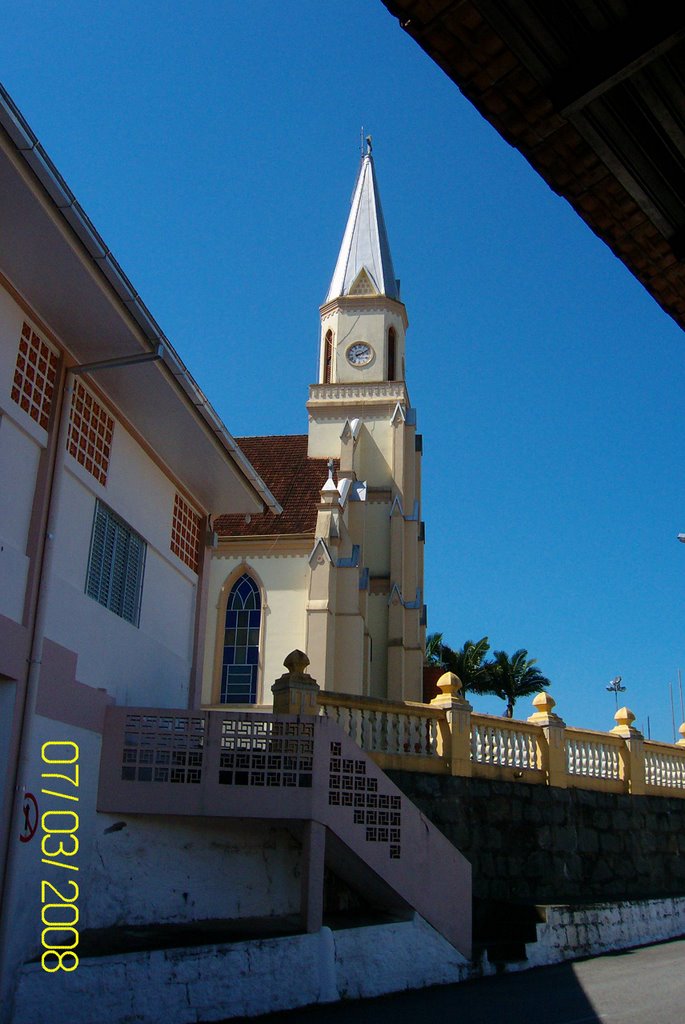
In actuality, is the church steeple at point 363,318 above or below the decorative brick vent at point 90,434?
above

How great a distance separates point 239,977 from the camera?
869cm

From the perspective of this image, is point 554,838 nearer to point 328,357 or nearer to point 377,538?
point 377,538

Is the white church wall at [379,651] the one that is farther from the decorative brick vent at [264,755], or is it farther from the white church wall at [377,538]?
the decorative brick vent at [264,755]

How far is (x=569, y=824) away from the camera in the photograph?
13703 mm

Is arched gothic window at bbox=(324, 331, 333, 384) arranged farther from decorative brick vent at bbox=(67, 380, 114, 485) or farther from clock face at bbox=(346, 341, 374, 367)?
decorative brick vent at bbox=(67, 380, 114, 485)

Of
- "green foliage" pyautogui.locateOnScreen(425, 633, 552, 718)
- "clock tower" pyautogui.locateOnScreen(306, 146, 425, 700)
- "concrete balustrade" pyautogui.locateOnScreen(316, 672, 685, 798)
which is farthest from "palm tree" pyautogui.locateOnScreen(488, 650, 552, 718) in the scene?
"concrete balustrade" pyautogui.locateOnScreen(316, 672, 685, 798)

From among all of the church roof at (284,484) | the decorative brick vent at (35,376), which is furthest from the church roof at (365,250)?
the decorative brick vent at (35,376)

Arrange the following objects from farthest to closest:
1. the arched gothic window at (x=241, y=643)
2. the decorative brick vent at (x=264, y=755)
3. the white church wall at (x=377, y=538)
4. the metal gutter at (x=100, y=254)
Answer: the white church wall at (x=377, y=538)
the arched gothic window at (x=241, y=643)
the decorative brick vent at (x=264, y=755)
the metal gutter at (x=100, y=254)

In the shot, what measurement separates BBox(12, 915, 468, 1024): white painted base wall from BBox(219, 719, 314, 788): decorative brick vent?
1.53 m

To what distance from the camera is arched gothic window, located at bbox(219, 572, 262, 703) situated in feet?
77.3

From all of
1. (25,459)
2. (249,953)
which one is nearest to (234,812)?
(249,953)

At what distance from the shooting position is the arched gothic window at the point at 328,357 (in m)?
34.4

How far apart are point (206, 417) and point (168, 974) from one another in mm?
5812

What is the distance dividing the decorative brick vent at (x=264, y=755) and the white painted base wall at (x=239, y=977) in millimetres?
1533
